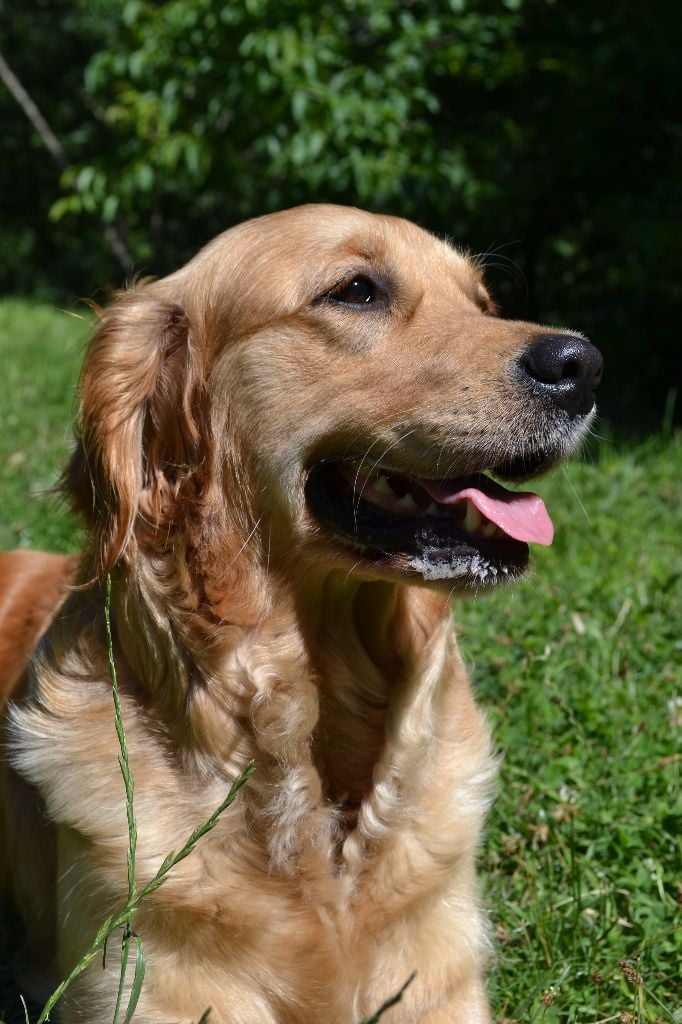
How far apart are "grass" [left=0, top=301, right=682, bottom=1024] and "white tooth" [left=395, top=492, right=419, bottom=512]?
312 millimetres

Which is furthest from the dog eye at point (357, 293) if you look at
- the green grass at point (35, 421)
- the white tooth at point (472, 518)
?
the green grass at point (35, 421)

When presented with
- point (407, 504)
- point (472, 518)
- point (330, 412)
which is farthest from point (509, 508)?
point (330, 412)

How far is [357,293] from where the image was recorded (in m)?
2.64

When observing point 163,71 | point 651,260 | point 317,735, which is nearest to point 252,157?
point 163,71

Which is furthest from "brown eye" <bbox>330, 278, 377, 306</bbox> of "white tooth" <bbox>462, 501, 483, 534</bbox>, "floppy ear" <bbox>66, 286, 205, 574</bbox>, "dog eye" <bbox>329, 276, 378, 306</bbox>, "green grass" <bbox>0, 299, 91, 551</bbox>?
"green grass" <bbox>0, 299, 91, 551</bbox>

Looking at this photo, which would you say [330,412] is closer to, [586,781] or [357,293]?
[357,293]

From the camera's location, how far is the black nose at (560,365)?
2.39 metres

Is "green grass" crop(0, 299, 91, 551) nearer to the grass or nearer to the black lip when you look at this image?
the grass

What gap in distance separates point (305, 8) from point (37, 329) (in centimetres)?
414

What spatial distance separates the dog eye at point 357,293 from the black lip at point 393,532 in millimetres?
401

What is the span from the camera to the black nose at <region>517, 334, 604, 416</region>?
7.83 ft

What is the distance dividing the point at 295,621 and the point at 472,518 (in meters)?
0.48

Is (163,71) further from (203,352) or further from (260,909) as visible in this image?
(260,909)

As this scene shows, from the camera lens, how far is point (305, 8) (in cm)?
794
